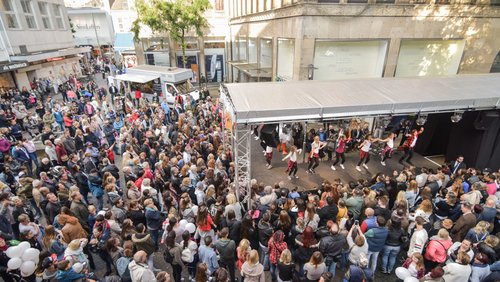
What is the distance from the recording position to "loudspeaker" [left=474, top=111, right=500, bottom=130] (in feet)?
29.6

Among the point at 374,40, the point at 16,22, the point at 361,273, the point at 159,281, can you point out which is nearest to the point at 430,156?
the point at 374,40

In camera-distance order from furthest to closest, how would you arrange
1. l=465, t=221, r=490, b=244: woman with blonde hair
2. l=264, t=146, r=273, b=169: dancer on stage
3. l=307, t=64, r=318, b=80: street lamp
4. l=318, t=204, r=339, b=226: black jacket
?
1. l=307, t=64, r=318, b=80: street lamp
2. l=264, t=146, r=273, b=169: dancer on stage
3. l=318, t=204, r=339, b=226: black jacket
4. l=465, t=221, r=490, b=244: woman with blonde hair

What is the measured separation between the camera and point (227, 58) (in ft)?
98.7

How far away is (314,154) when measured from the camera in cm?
953

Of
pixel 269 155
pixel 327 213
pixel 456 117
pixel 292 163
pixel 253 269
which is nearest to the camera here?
pixel 253 269

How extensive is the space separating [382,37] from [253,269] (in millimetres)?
14195

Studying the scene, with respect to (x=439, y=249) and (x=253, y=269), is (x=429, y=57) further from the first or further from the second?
(x=253, y=269)

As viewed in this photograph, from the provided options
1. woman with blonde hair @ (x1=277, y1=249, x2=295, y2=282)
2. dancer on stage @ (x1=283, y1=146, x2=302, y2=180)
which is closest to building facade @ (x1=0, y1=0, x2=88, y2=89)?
dancer on stage @ (x1=283, y1=146, x2=302, y2=180)

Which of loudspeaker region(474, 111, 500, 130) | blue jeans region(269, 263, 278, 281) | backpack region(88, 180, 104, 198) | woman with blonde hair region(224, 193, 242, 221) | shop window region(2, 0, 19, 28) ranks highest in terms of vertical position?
shop window region(2, 0, 19, 28)

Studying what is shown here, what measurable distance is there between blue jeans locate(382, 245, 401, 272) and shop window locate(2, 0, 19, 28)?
26425mm

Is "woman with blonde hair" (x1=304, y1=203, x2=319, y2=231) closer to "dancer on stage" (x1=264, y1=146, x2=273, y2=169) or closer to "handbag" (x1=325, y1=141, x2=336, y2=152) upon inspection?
"dancer on stage" (x1=264, y1=146, x2=273, y2=169)

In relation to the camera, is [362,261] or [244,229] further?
[244,229]

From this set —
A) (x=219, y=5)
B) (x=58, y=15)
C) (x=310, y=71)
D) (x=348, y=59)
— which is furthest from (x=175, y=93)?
(x=58, y=15)

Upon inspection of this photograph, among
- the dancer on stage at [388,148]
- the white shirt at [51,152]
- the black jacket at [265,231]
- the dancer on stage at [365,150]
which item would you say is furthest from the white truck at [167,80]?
the black jacket at [265,231]
